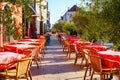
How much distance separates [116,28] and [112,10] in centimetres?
32

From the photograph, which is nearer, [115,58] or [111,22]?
[111,22]

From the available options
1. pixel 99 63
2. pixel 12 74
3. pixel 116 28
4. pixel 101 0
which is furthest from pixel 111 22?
pixel 12 74

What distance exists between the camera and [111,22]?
6148 mm

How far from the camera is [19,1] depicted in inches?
244

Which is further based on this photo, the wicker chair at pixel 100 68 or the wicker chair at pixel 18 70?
the wicker chair at pixel 100 68

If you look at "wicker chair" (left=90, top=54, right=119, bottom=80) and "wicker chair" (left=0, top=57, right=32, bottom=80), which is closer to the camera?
"wicker chair" (left=0, top=57, right=32, bottom=80)

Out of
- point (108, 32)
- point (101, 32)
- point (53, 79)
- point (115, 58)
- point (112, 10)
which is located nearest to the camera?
point (112, 10)

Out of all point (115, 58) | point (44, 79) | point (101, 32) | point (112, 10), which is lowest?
point (44, 79)

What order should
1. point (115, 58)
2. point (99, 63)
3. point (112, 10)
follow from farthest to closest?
1. point (115, 58)
2. point (99, 63)
3. point (112, 10)

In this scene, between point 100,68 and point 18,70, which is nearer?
point 18,70

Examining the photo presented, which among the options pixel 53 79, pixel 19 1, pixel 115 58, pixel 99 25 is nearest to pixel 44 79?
pixel 53 79

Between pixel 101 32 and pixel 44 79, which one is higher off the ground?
pixel 101 32

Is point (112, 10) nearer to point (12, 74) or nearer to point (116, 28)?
point (116, 28)

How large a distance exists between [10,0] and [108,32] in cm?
191
